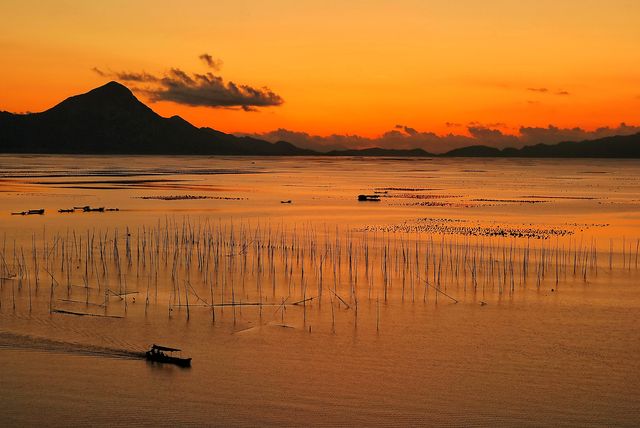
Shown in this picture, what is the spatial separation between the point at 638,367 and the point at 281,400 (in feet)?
21.9

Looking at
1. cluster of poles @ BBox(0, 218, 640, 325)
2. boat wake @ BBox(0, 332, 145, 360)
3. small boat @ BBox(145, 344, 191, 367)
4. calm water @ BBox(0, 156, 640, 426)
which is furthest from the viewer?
cluster of poles @ BBox(0, 218, 640, 325)

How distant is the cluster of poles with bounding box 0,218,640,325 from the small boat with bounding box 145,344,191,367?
115 inches

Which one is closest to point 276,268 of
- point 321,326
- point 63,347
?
point 321,326

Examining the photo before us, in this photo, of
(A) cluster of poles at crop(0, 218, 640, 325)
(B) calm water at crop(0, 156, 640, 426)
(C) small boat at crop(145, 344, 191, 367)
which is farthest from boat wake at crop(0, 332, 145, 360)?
(A) cluster of poles at crop(0, 218, 640, 325)

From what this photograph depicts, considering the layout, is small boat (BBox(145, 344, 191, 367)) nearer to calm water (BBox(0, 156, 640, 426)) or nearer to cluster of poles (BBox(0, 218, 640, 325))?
calm water (BBox(0, 156, 640, 426))

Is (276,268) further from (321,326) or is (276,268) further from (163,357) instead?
(163,357)

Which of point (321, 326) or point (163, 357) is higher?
point (163, 357)

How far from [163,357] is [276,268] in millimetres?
9328

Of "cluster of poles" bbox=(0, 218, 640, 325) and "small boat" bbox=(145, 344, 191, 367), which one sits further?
"cluster of poles" bbox=(0, 218, 640, 325)

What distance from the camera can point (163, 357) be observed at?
13.0 m

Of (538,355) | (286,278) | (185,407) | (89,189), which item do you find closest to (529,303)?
(538,355)

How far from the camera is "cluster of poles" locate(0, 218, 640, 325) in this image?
18.1 meters

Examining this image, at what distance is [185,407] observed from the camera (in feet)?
36.2

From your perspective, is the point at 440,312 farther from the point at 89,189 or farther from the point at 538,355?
the point at 89,189
